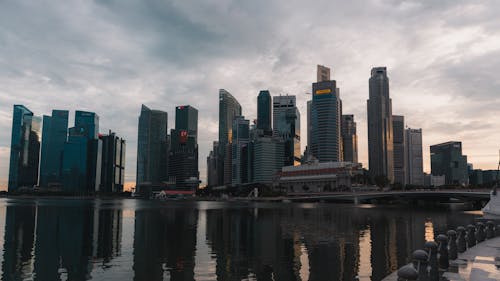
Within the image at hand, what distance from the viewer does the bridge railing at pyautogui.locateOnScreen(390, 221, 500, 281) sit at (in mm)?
15125

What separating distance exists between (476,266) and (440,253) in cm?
226

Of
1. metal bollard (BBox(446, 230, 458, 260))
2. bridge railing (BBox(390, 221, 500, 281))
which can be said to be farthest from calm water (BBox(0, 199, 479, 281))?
metal bollard (BBox(446, 230, 458, 260))

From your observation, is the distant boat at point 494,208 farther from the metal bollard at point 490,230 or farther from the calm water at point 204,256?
the metal bollard at point 490,230

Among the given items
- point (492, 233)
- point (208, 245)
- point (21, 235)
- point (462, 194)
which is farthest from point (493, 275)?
point (462, 194)

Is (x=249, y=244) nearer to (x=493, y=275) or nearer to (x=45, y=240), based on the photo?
(x=45, y=240)

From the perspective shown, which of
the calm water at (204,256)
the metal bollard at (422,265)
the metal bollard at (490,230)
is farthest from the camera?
the metal bollard at (490,230)

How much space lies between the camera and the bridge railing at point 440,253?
1512 centimetres

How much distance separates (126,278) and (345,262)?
1892 cm

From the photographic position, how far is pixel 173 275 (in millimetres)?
32062

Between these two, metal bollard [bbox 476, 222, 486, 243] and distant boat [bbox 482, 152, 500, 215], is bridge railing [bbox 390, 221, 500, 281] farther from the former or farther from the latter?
distant boat [bbox 482, 152, 500, 215]

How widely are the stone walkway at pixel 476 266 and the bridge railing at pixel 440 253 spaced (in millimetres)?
450

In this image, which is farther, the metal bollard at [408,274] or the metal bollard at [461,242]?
the metal bollard at [461,242]

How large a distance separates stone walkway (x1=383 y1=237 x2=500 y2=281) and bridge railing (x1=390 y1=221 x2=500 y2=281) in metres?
0.45

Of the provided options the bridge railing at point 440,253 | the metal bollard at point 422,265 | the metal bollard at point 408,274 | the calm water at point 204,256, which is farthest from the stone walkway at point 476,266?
the calm water at point 204,256
